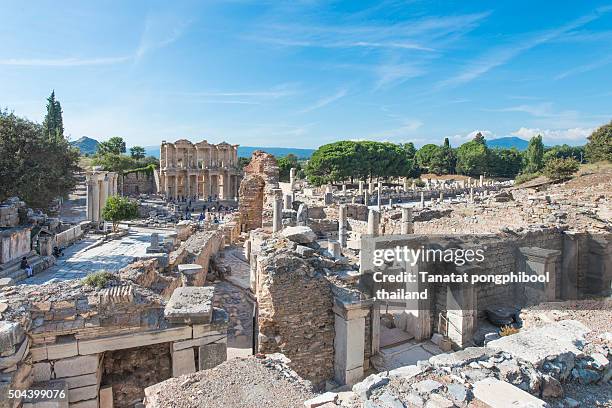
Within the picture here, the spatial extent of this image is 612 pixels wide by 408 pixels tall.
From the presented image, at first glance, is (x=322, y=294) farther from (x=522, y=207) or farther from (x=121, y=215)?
(x=121, y=215)

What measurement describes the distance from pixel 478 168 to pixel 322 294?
84229 mm

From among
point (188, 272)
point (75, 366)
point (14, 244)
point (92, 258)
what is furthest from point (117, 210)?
point (75, 366)

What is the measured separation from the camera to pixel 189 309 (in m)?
6.45

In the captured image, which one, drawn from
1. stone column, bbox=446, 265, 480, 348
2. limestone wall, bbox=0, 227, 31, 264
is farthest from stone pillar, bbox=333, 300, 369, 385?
limestone wall, bbox=0, 227, 31, 264

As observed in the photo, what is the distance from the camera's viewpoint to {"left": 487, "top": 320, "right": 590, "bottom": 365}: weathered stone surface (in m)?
5.16

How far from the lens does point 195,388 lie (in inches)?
188

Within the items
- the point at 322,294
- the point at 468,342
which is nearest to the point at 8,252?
the point at 322,294

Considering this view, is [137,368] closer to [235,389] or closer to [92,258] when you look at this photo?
[235,389]

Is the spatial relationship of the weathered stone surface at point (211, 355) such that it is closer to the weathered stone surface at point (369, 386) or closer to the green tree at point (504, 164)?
the weathered stone surface at point (369, 386)

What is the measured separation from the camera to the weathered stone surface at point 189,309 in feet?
20.9

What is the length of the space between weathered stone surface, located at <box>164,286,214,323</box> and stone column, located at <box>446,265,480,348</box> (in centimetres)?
690

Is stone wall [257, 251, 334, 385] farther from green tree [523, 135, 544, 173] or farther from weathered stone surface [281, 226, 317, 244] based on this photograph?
green tree [523, 135, 544, 173]

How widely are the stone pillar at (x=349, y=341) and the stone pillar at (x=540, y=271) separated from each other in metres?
7.17

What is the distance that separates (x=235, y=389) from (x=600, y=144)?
67004 mm
